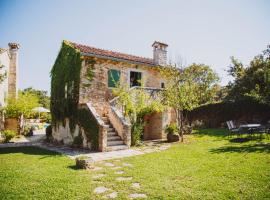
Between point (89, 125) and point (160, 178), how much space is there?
6287 millimetres

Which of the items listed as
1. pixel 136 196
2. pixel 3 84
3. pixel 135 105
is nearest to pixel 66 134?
pixel 135 105

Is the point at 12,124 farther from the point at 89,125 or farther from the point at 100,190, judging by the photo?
the point at 100,190

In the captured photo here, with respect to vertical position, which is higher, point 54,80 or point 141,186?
point 54,80

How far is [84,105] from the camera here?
1174 centimetres

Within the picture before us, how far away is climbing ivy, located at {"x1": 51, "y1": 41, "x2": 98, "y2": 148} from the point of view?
38.3 ft

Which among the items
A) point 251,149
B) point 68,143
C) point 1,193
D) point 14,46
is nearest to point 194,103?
point 251,149

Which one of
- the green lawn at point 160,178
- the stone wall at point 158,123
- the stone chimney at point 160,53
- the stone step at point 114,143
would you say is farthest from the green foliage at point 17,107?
the stone chimney at point 160,53

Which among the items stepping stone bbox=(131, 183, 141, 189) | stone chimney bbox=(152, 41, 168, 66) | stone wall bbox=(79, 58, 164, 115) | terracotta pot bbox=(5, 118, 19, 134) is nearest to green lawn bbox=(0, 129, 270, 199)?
stepping stone bbox=(131, 183, 141, 189)

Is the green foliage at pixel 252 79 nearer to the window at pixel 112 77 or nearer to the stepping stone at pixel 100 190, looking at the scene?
the window at pixel 112 77

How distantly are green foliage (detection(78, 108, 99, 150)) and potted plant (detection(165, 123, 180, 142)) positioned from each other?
4935 mm

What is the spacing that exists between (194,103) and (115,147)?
619cm

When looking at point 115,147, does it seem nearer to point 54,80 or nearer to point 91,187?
point 91,187

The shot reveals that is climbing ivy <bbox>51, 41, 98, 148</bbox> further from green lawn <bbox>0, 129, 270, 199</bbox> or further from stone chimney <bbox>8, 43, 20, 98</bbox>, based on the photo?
stone chimney <bbox>8, 43, 20, 98</bbox>

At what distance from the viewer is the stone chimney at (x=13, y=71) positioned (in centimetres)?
2150
